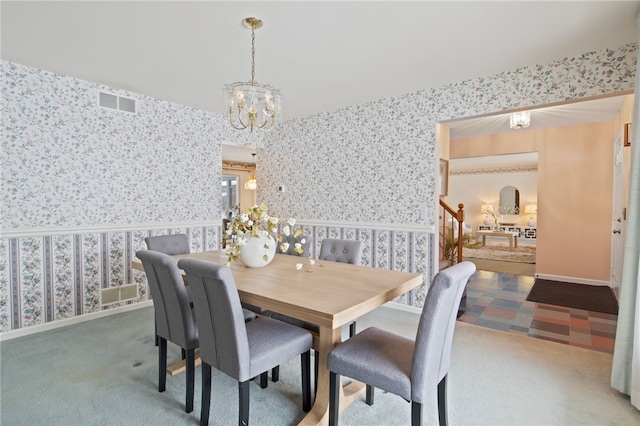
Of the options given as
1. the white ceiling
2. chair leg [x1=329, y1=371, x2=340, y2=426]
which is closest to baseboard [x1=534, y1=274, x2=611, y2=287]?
the white ceiling

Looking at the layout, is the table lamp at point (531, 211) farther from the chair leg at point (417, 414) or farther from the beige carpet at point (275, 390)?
the chair leg at point (417, 414)

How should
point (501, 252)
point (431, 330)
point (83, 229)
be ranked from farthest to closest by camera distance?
point (501, 252), point (83, 229), point (431, 330)

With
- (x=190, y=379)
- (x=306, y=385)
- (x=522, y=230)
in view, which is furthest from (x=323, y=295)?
(x=522, y=230)

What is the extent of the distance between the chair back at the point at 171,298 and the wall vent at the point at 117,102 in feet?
7.67

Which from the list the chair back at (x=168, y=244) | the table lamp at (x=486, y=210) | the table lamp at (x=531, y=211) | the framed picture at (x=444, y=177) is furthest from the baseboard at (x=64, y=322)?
the table lamp at (x=531, y=211)

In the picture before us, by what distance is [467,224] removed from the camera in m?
11.3

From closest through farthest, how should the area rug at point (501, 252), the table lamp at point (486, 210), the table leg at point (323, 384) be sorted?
1. the table leg at point (323, 384)
2. the area rug at point (501, 252)
3. the table lamp at point (486, 210)

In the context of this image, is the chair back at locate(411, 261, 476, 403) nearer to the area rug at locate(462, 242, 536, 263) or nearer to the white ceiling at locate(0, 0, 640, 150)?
the white ceiling at locate(0, 0, 640, 150)

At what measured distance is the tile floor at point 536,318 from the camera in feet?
10.3

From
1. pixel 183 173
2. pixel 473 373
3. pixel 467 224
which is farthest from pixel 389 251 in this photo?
pixel 467 224

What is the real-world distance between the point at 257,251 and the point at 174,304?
672mm

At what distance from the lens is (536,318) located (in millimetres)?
3648

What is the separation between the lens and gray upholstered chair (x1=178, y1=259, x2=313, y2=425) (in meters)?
1.65

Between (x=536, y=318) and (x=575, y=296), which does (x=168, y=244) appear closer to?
(x=536, y=318)
